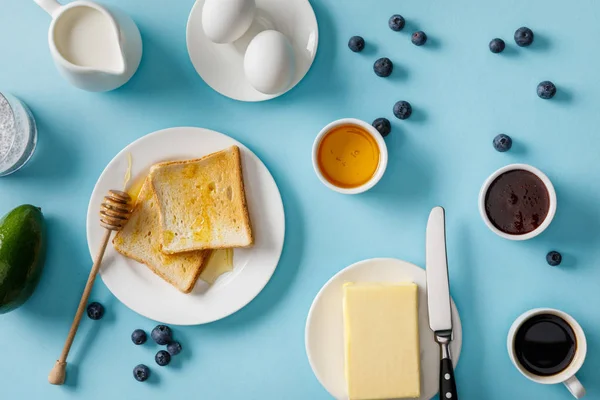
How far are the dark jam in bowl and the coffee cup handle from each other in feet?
1.01

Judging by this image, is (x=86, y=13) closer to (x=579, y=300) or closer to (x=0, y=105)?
(x=0, y=105)

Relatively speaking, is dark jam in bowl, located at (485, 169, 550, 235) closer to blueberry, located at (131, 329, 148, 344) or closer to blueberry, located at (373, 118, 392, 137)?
blueberry, located at (373, 118, 392, 137)

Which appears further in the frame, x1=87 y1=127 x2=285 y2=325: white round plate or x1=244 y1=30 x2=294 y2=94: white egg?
x1=87 y1=127 x2=285 y2=325: white round plate

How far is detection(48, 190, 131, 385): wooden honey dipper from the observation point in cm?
128

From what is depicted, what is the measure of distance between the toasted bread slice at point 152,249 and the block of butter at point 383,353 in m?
0.32

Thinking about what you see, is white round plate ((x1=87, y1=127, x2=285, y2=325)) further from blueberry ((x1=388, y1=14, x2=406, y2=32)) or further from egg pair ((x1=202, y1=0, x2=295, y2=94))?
blueberry ((x1=388, y1=14, x2=406, y2=32))

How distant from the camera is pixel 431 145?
1335 mm

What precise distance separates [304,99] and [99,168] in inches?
18.3

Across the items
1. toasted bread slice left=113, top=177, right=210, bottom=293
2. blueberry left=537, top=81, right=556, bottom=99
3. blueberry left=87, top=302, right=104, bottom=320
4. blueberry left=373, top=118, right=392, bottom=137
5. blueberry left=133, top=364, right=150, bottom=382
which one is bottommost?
blueberry left=133, top=364, right=150, bottom=382

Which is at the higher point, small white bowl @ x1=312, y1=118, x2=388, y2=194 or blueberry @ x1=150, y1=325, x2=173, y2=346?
small white bowl @ x1=312, y1=118, x2=388, y2=194

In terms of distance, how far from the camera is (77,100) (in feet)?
4.50

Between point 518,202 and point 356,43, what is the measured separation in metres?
0.46

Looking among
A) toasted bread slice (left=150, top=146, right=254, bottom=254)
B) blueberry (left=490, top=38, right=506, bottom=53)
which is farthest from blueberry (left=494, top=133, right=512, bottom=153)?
toasted bread slice (left=150, top=146, right=254, bottom=254)

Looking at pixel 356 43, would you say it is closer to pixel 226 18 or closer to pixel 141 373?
pixel 226 18
